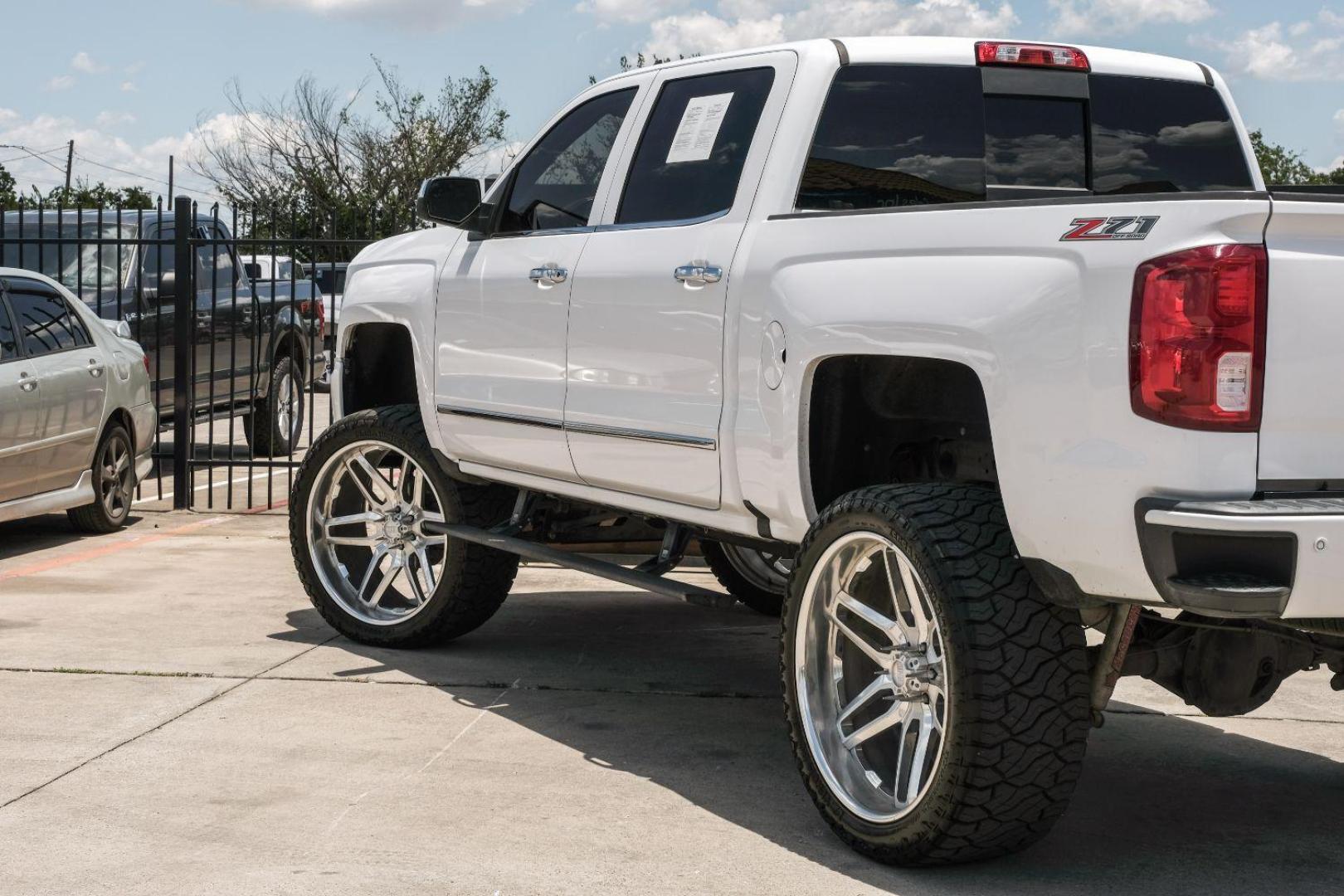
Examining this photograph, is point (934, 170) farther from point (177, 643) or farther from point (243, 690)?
point (177, 643)

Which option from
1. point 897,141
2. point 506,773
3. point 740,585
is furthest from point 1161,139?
point 740,585

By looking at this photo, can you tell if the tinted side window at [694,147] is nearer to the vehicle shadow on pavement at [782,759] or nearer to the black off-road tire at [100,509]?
the vehicle shadow on pavement at [782,759]

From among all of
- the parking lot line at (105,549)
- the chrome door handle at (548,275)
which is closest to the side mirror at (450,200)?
the chrome door handle at (548,275)

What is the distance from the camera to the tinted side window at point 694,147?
5297mm

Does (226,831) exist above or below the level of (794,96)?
below

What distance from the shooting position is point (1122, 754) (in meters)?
5.61

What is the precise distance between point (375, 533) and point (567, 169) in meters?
1.78

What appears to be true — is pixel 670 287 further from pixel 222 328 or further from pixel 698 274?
pixel 222 328

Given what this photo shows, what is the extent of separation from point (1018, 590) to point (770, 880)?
93 cm

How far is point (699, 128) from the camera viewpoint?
5.54m

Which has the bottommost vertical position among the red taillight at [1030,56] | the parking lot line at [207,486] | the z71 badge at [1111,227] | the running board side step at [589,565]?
the parking lot line at [207,486]

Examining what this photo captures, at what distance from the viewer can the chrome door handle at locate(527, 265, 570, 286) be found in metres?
5.86

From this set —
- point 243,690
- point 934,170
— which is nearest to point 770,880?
point 934,170

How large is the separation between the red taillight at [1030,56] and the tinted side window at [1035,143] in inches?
4.6
